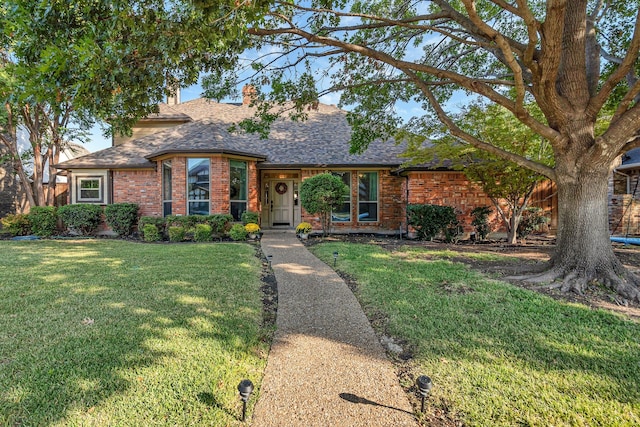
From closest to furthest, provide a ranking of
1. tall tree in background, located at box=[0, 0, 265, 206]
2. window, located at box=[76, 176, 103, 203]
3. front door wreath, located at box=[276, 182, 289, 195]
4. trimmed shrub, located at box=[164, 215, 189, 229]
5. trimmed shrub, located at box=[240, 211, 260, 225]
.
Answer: tall tree in background, located at box=[0, 0, 265, 206]
trimmed shrub, located at box=[164, 215, 189, 229]
trimmed shrub, located at box=[240, 211, 260, 225]
window, located at box=[76, 176, 103, 203]
front door wreath, located at box=[276, 182, 289, 195]

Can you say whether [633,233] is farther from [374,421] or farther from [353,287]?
[374,421]

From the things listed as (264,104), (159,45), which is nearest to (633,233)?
(264,104)

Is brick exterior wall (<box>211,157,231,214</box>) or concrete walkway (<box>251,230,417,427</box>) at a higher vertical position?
brick exterior wall (<box>211,157,231,214</box>)

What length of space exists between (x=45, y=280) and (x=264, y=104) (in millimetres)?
5840

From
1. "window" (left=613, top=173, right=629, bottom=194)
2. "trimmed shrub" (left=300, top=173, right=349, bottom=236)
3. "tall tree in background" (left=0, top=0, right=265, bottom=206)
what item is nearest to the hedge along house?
"trimmed shrub" (left=300, top=173, right=349, bottom=236)

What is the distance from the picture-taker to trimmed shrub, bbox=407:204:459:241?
32.7ft

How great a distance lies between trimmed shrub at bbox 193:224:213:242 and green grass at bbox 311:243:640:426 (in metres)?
6.73

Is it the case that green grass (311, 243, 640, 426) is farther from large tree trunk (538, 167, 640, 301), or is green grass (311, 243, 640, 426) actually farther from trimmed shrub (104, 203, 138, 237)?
trimmed shrub (104, 203, 138, 237)

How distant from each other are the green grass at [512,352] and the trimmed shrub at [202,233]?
673cm

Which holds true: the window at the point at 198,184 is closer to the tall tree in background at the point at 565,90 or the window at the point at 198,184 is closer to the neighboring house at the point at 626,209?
the tall tree in background at the point at 565,90

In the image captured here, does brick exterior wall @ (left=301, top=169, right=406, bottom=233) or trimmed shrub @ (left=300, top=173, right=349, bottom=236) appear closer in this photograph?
trimmed shrub @ (left=300, top=173, right=349, bottom=236)

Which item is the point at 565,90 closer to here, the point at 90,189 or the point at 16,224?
the point at 90,189

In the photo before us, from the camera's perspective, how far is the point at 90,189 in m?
12.4

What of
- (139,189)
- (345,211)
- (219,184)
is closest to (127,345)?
(219,184)
